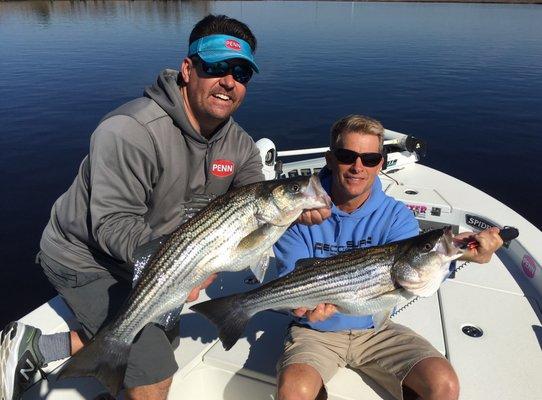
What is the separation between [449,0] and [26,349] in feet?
385

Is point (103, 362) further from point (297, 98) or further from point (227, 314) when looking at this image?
point (297, 98)

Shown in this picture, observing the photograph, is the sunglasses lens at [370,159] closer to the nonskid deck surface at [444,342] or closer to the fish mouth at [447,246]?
the fish mouth at [447,246]

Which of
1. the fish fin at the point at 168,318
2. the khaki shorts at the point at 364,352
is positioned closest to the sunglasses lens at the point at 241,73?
the fish fin at the point at 168,318

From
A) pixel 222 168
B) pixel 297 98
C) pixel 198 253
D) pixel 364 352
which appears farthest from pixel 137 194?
pixel 297 98

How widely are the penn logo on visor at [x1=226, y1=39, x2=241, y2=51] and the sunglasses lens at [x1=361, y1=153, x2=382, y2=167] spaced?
53.4 inches

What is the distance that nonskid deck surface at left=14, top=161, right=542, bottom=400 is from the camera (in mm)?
3463

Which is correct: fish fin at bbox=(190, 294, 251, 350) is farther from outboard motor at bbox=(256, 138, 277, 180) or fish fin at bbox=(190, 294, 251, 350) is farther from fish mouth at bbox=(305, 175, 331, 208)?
outboard motor at bbox=(256, 138, 277, 180)

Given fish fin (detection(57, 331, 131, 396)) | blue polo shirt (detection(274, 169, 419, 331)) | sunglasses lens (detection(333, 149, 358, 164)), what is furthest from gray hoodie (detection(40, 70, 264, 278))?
sunglasses lens (detection(333, 149, 358, 164))

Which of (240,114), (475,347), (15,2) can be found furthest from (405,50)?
(15,2)

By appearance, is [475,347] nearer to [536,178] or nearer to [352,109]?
[536,178]

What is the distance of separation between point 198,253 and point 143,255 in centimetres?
43

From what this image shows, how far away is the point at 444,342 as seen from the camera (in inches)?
156

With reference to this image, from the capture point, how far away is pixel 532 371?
3.58 meters

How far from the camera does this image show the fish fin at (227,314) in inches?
126
